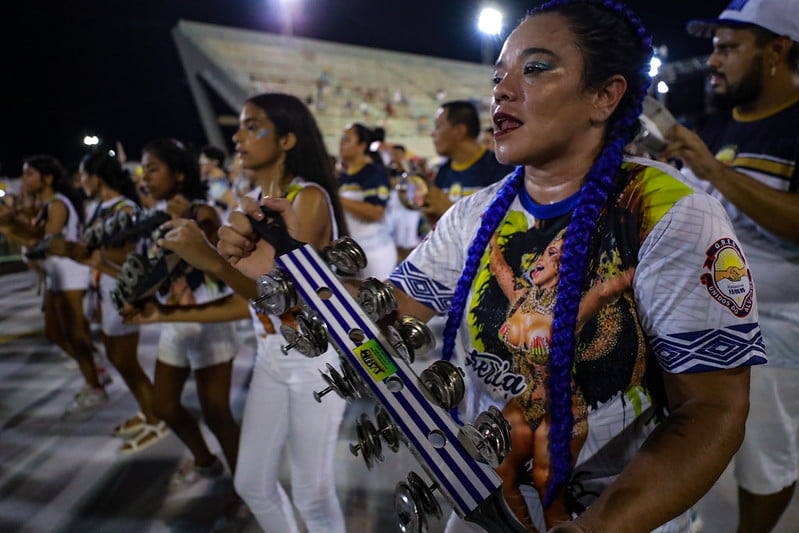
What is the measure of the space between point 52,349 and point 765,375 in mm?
7074

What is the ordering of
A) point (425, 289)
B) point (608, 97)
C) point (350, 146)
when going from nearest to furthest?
point (608, 97)
point (425, 289)
point (350, 146)

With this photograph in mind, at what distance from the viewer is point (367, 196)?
5656mm

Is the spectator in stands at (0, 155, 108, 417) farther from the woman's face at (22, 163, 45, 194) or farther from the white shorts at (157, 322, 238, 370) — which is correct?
the white shorts at (157, 322, 238, 370)

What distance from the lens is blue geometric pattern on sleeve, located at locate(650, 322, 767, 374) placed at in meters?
0.93

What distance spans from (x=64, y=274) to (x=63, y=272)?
0.02 metres

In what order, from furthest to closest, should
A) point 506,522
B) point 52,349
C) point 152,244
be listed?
point 52,349 < point 152,244 < point 506,522

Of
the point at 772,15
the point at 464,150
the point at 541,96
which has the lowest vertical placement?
the point at 464,150

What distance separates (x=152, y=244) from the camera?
311 centimetres

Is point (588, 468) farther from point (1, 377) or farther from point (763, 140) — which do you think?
point (1, 377)

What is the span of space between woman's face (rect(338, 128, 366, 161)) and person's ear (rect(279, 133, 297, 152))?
3320 mm

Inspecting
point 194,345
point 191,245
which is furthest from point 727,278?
point 194,345

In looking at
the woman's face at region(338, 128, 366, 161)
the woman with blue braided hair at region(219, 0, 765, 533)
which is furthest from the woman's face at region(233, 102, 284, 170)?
the woman's face at region(338, 128, 366, 161)

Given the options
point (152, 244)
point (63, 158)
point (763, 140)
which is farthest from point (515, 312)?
point (63, 158)

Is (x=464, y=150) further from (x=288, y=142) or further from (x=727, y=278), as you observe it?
(x=727, y=278)
